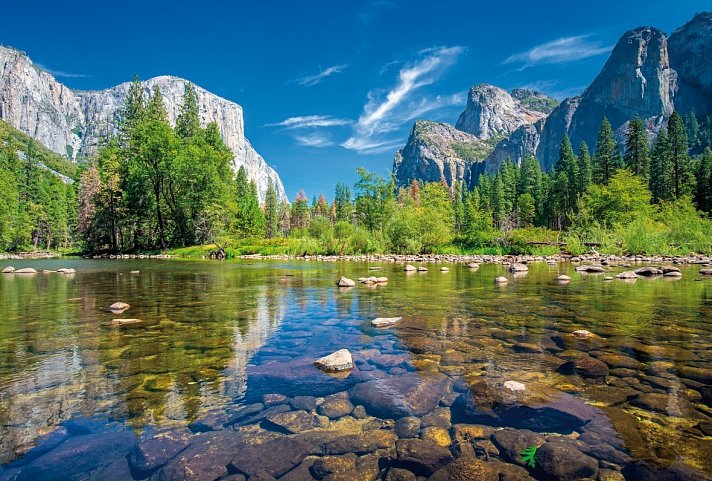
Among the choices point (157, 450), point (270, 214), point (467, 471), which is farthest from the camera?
point (270, 214)

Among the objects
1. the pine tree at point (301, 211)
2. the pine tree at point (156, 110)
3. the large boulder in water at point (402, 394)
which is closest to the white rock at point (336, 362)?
the large boulder in water at point (402, 394)

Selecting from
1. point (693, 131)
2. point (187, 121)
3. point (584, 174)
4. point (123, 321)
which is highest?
point (693, 131)

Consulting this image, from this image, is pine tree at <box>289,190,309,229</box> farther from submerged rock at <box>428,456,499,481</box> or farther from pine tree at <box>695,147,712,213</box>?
submerged rock at <box>428,456,499,481</box>

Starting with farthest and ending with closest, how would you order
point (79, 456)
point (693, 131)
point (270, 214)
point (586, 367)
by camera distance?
point (693, 131) < point (270, 214) < point (586, 367) < point (79, 456)

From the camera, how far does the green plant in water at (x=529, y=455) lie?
2.95 m

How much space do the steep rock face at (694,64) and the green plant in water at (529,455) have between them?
23185 cm

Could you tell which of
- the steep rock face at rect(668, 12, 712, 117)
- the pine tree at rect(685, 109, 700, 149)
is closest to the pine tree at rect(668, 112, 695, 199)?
the pine tree at rect(685, 109, 700, 149)

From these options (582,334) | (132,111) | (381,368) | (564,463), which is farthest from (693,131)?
(564,463)

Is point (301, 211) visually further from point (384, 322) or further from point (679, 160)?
point (384, 322)

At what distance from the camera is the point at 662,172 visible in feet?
232

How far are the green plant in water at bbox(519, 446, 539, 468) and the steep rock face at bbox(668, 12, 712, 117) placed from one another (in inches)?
9128

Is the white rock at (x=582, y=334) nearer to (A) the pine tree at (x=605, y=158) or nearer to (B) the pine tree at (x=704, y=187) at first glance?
(B) the pine tree at (x=704, y=187)

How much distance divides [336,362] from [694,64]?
25784 cm

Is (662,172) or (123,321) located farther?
(662,172)
